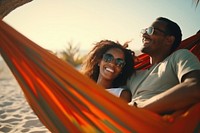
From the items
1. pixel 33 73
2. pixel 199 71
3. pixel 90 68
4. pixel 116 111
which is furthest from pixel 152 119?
pixel 90 68

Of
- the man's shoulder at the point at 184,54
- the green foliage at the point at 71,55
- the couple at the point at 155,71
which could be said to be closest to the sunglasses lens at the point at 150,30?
the couple at the point at 155,71

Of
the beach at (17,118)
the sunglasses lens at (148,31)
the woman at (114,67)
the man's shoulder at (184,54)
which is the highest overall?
the sunglasses lens at (148,31)

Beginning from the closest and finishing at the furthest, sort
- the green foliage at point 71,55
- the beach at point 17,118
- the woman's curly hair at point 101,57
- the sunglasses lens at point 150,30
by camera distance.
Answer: the sunglasses lens at point 150,30 → the woman's curly hair at point 101,57 → the beach at point 17,118 → the green foliage at point 71,55

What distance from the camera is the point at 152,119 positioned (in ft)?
4.36

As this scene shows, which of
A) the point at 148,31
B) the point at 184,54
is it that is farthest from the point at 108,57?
the point at 184,54

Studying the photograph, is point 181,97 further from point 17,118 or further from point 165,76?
point 17,118

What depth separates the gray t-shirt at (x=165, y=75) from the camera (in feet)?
5.03

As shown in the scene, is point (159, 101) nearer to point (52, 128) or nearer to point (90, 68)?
point (52, 128)

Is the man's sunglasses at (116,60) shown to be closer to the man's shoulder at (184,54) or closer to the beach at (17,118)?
the man's shoulder at (184,54)

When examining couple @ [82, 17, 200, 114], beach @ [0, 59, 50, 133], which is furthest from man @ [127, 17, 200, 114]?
beach @ [0, 59, 50, 133]

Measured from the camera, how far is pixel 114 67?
209 centimetres

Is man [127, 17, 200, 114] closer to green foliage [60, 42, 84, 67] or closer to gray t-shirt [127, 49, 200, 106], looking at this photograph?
gray t-shirt [127, 49, 200, 106]

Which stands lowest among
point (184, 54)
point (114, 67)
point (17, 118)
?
point (17, 118)

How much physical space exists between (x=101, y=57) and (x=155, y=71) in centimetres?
57
